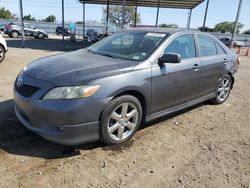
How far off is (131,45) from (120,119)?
4.41 ft

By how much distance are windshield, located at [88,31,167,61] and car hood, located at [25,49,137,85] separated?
0.25m

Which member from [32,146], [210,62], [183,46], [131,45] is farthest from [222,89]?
[32,146]

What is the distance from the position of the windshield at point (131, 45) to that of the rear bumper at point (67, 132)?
1.27 m

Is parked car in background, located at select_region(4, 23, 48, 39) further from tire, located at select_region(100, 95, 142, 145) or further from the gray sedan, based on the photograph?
tire, located at select_region(100, 95, 142, 145)

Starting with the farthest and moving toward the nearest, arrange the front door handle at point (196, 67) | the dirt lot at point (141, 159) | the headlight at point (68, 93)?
the front door handle at point (196, 67), the headlight at point (68, 93), the dirt lot at point (141, 159)

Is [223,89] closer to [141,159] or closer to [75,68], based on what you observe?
[141,159]

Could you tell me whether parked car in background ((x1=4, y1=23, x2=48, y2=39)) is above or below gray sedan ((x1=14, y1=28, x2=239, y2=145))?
below

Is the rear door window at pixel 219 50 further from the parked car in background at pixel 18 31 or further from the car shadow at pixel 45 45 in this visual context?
the parked car in background at pixel 18 31

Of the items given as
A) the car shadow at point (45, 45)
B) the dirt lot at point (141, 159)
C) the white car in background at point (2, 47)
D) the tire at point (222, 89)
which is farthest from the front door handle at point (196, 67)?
the car shadow at point (45, 45)

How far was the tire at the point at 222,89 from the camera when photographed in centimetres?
542

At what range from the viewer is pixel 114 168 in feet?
9.90

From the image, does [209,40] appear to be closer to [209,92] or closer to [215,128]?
[209,92]

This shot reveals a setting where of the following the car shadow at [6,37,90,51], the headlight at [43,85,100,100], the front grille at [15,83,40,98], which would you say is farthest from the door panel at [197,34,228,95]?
the car shadow at [6,37,90,51]

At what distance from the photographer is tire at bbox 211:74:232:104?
17.8 feet
